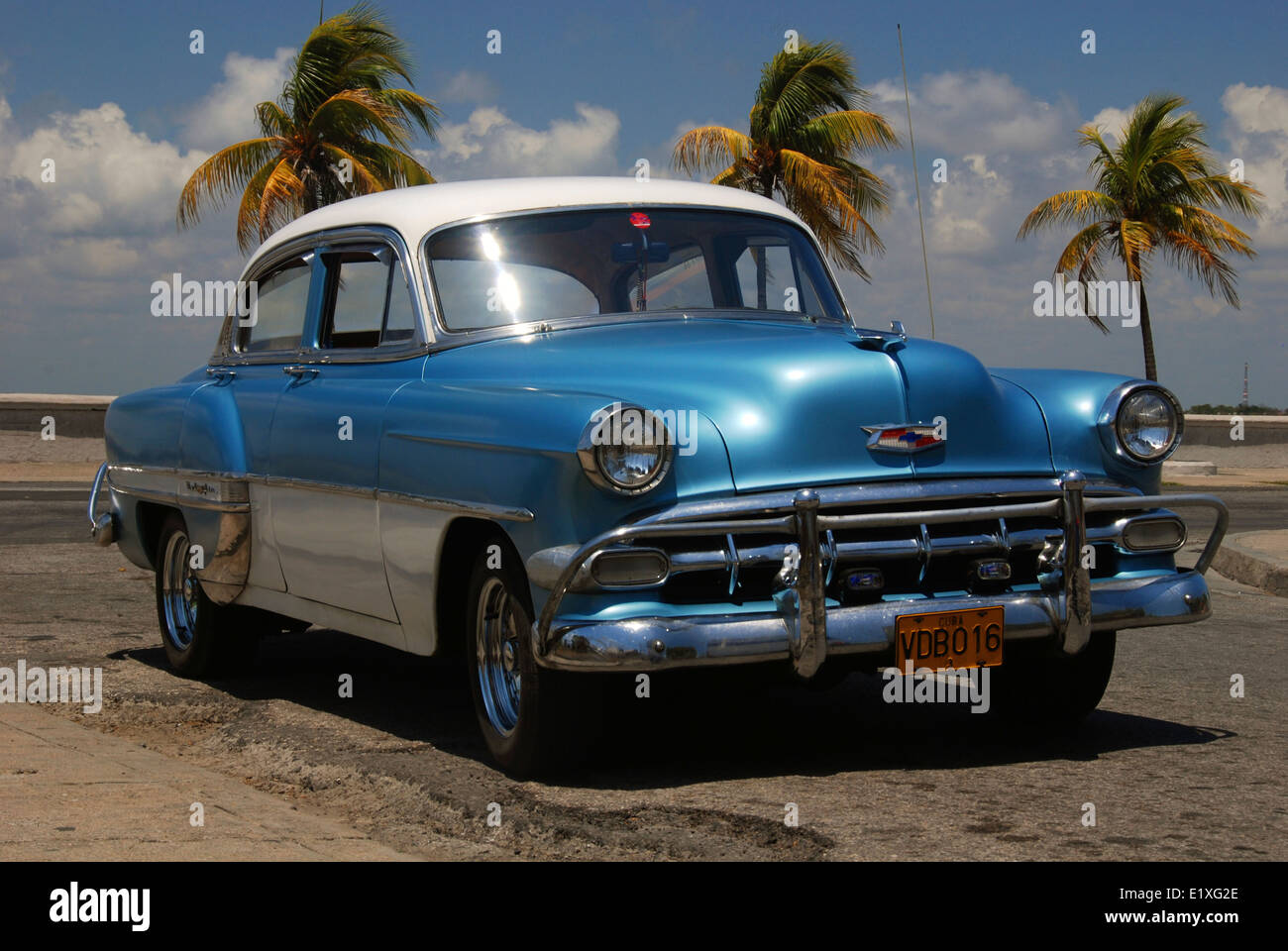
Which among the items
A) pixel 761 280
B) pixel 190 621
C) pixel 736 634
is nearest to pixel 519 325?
pixel 761 280

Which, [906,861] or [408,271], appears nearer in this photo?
[906,861]

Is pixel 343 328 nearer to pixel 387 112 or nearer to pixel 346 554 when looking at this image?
pixel 346 554

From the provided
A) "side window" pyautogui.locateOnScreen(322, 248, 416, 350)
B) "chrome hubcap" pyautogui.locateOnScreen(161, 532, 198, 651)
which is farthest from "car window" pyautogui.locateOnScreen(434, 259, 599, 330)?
"chrome hubcap" pyautogui.locateOnScreen(161, 532, 198, 651)

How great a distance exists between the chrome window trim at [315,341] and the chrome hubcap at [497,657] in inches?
41.9

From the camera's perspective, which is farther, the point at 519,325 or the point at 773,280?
the point at 773,280

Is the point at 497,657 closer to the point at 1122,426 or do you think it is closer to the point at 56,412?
the point at 1122,426

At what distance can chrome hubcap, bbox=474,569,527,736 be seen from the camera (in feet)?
16.3

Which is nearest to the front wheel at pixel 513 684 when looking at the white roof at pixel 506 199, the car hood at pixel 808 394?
the car hood at pixel 808 394

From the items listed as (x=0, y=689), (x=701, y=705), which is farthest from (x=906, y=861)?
(x=0, y=689)

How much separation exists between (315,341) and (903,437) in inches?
104

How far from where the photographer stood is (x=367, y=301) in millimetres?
6242

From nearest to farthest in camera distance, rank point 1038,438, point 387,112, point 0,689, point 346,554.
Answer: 1. point 1038,438
2. point 346,554
3. point 0,689
4. point 387,112
